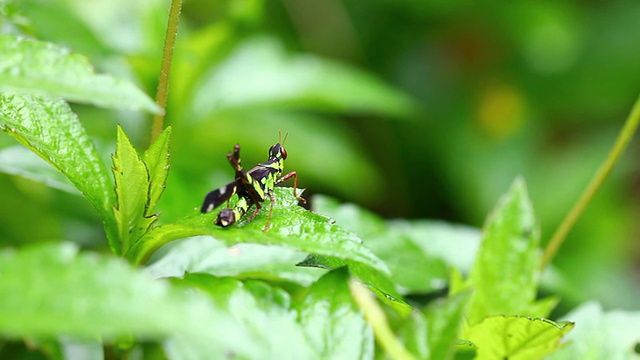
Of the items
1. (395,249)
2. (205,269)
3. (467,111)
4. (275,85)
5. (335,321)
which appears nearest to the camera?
(335,321)

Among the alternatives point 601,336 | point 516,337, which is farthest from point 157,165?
point 601,336

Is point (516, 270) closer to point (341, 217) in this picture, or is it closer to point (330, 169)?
point (341, 217)

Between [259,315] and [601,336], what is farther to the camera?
[601,336]

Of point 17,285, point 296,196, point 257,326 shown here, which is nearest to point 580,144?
point 296,196

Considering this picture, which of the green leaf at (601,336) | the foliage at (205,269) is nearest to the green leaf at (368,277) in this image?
the foliage at (205,269)

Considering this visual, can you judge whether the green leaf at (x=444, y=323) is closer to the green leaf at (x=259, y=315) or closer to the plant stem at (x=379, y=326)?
the plant stem at (x=379, y=326)

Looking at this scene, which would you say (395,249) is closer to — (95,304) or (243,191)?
(243,191)
